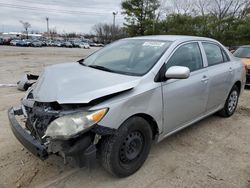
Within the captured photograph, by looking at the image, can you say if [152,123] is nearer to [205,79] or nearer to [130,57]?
[130,57]

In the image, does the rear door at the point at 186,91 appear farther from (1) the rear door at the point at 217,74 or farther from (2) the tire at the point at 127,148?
(2) the tire at the point at 127,148

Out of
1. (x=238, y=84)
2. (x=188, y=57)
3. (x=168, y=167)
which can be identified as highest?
(x=188, y=57)

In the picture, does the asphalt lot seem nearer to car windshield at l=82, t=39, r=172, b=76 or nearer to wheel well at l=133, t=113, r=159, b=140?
wheel well at l=133, t=113, r=159, b=140

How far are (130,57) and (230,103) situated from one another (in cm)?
247

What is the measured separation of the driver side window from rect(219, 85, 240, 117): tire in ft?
4.38

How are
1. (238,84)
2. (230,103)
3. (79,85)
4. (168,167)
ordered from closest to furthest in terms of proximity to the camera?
1. (79,85)
2. (168,167)
3. (230,103)
4. (238,84)

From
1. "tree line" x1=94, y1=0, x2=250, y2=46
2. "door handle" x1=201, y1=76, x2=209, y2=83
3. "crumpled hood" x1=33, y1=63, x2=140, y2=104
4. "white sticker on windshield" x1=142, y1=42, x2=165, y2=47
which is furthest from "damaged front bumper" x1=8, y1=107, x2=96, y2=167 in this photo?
"tree line" x1=94, y1=0, x2=250, y2=46

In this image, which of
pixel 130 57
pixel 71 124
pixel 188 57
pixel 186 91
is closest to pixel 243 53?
pixel 188 57

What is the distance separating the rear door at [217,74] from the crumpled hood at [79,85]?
1.64 meters

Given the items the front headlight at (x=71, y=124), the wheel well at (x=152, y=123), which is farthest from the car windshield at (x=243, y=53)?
the front headlight at (x=71, y=124)

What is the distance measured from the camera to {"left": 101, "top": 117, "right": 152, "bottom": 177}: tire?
2357 millimetres

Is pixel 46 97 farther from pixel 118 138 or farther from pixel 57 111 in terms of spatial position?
pixel 118 138

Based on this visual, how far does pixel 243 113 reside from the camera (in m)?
5.00

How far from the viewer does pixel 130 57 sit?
3250mm
